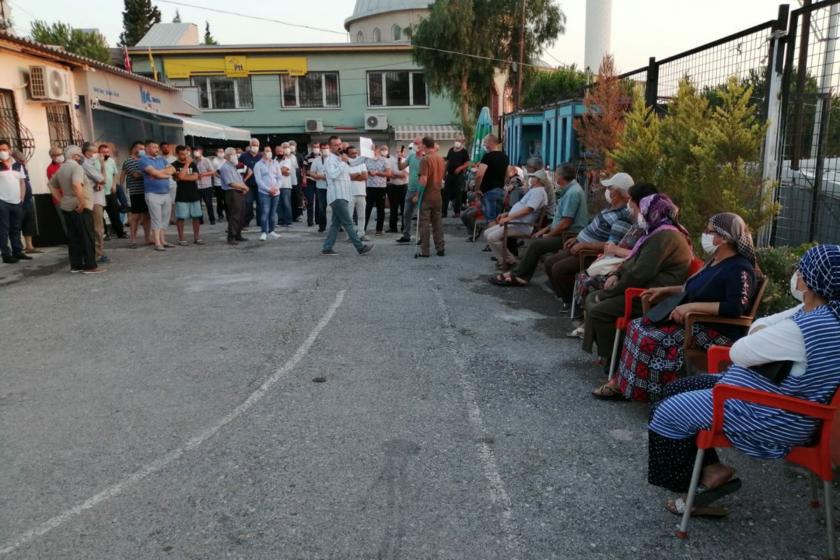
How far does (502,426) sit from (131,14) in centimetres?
6593

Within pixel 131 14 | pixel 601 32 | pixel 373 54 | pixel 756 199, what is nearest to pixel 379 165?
pixel 756 199

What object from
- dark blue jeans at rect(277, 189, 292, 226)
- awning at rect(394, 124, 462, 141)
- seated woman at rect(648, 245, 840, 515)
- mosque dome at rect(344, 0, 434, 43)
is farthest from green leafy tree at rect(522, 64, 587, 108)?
seated woman at rect(648, 245, 840, 515)

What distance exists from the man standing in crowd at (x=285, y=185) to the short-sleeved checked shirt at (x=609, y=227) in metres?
9.37

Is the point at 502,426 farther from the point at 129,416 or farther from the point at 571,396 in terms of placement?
the point at 129,416

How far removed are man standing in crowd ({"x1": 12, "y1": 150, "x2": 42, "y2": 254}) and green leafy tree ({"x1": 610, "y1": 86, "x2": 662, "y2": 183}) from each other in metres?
9.57

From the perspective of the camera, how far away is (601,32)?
37.4 m

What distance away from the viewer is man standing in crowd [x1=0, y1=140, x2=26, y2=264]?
33.7 feet

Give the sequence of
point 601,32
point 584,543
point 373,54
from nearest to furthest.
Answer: point 584,543, point 373,54, point 601,32

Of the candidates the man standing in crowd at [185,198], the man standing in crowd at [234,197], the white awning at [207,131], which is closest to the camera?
the man standing in crowd at [234,197]

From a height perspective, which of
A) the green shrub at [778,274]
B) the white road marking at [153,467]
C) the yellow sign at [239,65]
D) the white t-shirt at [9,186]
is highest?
the yellow sign at [239,65]

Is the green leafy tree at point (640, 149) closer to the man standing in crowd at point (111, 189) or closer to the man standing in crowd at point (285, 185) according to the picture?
the man standing in crowd at point (285, 185)

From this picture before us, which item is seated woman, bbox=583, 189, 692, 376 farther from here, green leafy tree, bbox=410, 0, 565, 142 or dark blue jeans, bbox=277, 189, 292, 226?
green leafy tree, bbox=410, 0, 565, 142

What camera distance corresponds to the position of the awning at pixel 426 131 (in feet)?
115

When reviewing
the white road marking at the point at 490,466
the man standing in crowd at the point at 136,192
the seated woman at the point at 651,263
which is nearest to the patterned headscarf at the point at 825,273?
the white road marking at the point at 490,466
